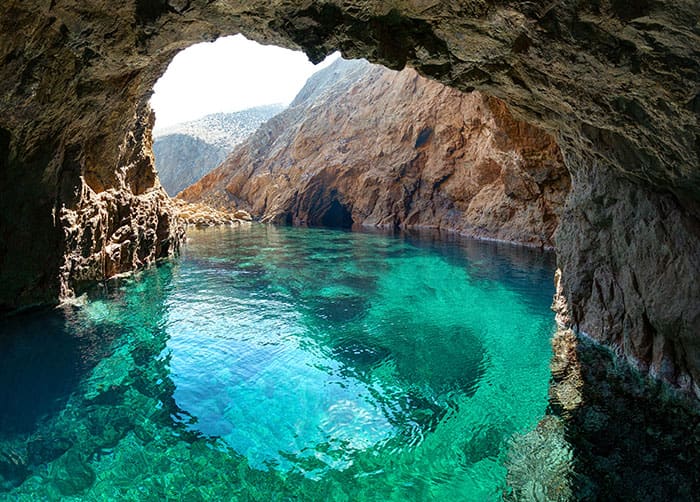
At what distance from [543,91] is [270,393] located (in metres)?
5.59

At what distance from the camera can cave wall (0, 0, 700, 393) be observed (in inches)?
150

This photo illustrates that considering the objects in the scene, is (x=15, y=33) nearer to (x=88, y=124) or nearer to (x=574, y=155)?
(x=88, y=124)

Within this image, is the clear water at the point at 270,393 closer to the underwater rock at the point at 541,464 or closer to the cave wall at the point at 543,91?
the underwater rock at the point at 541,464

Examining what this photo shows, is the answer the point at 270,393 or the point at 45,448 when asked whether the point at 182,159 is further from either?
the point at 45,448

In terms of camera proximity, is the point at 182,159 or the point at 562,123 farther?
the point at 182,159

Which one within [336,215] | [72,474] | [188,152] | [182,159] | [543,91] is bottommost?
[72,474]

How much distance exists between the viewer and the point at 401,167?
3716 centimetres

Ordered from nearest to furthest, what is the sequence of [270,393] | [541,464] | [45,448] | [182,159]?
[541,464], [45,448], [270,393], [182,159]

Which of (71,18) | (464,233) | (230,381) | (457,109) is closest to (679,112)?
(230,381)

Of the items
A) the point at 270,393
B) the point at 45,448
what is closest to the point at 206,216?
the point at 270,393

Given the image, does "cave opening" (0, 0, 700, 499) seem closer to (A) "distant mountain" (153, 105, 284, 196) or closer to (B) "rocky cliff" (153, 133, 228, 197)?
(A) "distant mountain" (153, 105, 284, 196)

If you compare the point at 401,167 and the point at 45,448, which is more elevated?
the point at 401,167

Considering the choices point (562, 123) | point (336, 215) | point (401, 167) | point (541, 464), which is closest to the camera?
point (541, 464)

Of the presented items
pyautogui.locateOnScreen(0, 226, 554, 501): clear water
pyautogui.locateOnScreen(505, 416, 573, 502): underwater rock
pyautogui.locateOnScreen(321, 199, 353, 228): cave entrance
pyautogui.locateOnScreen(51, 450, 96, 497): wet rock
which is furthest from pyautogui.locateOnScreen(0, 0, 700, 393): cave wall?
pyautogui.locateOnScreen(321, 199, 353, 228): cave entrance
